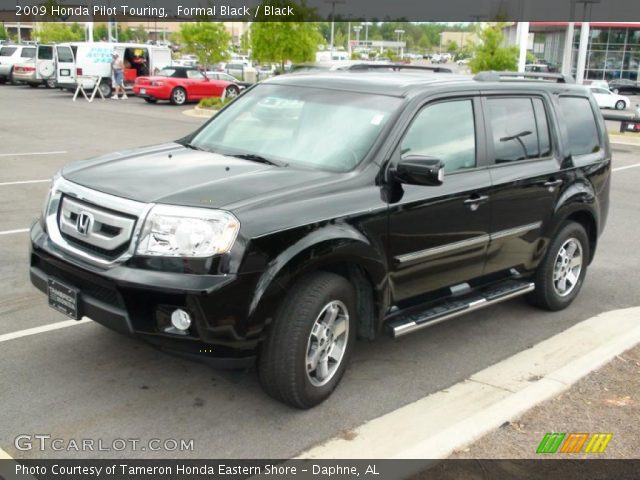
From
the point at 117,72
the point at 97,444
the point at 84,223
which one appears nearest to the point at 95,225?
the point at 84,223

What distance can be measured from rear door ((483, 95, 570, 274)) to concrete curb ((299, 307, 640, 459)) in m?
0.74

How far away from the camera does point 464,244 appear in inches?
203

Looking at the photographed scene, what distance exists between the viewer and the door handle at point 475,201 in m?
5.13

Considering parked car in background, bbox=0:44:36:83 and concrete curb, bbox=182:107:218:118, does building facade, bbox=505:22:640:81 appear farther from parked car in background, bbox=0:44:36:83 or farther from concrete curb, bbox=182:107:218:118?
concrete curb, bbox=182:107:218:118

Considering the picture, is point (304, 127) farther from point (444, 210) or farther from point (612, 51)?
point (612, 51)

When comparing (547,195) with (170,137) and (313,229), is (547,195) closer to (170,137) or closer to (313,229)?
(313,229)

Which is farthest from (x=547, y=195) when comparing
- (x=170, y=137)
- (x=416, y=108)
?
(x=170, y=137)

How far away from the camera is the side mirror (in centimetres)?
441

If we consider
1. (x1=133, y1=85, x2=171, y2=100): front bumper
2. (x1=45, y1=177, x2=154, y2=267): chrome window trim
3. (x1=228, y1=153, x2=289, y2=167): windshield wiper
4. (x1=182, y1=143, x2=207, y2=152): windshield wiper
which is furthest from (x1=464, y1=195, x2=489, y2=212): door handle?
(x1=133, y1=85, x2=171, y2=100): front bumper

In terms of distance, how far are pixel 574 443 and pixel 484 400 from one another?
67 centimetres

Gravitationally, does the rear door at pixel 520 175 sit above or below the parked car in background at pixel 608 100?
above

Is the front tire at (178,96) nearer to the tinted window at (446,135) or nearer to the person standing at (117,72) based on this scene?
the person standing at (117,72)

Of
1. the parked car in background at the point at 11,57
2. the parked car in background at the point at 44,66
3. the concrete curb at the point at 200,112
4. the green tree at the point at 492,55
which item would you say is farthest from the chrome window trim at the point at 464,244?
the parked car in background at the point at 11,57

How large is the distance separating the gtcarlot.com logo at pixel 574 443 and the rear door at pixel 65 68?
2993 cm
